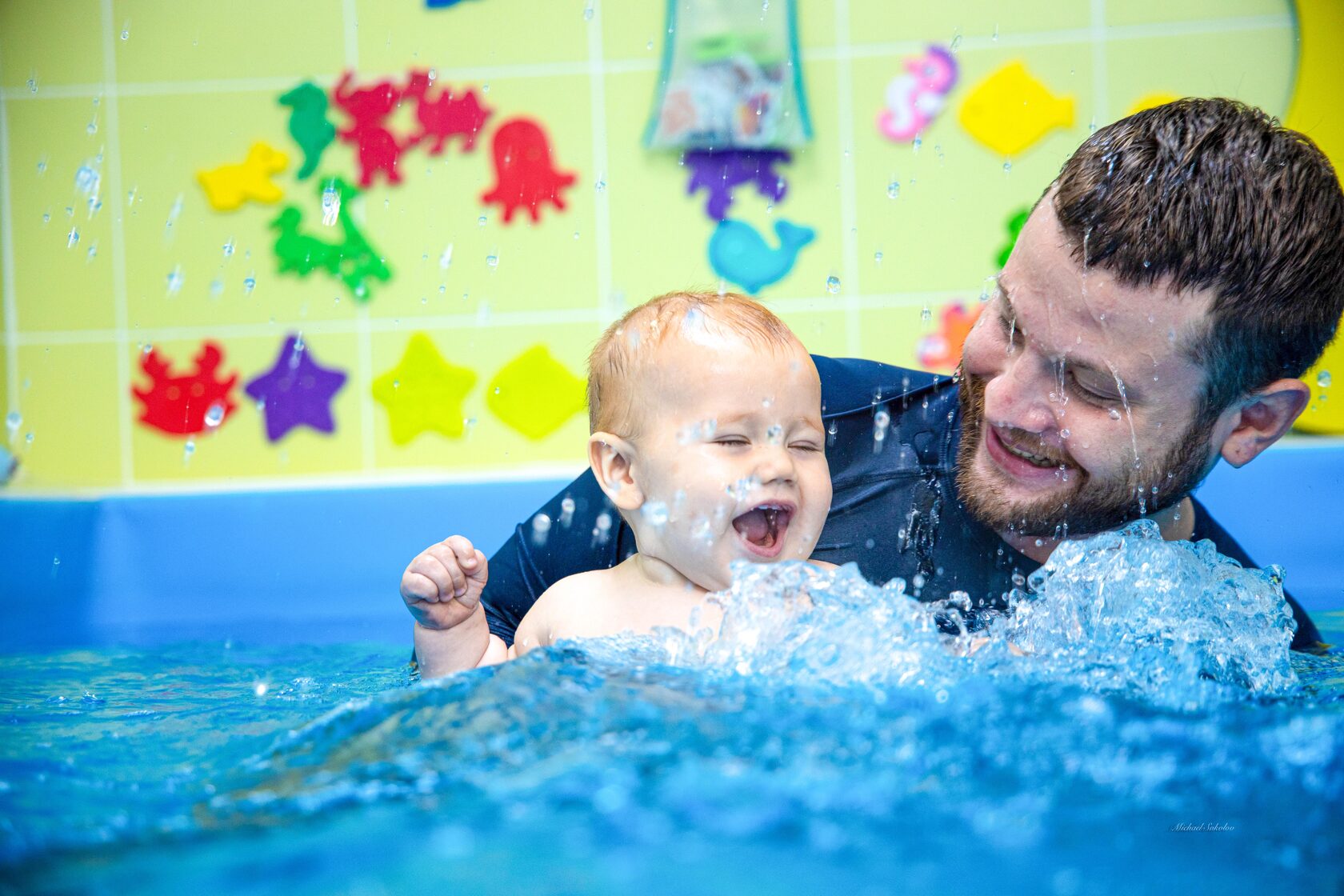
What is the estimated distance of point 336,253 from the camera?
2754mm

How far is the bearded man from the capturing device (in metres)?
1.29

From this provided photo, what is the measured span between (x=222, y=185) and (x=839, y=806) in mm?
2500

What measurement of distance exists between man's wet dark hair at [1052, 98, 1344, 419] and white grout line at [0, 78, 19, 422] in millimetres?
2488

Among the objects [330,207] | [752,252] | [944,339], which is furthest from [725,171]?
[330,207]

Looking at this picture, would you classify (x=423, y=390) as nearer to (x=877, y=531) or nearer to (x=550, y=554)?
(x=550, y=554)

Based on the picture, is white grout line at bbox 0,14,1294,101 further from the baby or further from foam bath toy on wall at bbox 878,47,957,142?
the baby

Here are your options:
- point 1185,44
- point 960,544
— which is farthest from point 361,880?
point 1185,44

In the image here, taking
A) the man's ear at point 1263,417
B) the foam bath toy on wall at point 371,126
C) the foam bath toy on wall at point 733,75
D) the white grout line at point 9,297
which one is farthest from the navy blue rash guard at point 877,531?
the white grout line at point 9,297

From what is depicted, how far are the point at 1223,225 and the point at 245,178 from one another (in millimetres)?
2234

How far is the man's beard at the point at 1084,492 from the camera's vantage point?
1395mm

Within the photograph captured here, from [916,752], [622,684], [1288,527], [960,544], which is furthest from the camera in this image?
[1288,527]

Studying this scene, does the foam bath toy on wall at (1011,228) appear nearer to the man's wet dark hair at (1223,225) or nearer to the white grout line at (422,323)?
the white grout line at (422,323)

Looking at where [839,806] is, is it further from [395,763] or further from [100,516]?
[100,516]

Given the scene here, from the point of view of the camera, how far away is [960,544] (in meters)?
1.47
